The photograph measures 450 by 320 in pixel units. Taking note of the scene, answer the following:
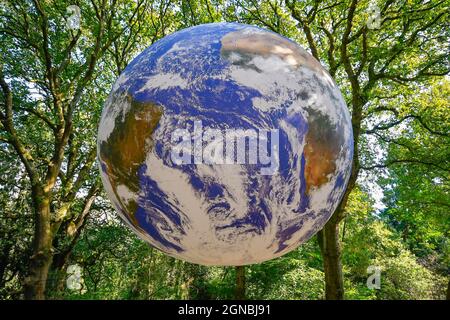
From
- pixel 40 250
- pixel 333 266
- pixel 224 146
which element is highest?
pixel 224 146

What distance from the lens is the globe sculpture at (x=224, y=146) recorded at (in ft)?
8.46

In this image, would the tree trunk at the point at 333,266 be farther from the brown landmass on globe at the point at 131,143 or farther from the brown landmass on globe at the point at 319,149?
the brown landmass on globe at the point at 131,143

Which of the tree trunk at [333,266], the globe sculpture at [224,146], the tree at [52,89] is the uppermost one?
the tree at [52,89]

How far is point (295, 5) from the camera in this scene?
9766 mm

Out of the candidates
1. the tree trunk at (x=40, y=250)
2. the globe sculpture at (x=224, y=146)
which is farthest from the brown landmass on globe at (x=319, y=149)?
the tree trunk at (x=40, y=250)

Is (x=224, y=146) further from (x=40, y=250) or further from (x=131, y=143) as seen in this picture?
(x=40, y=250)

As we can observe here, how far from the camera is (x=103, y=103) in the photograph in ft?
31.9

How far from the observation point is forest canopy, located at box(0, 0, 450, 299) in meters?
9.22

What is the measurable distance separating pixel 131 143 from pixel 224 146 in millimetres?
733

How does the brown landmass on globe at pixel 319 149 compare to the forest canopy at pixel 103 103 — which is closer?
the brown landmass on globe at pixel 319 149

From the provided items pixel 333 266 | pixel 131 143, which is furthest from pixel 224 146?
pixel 333 266

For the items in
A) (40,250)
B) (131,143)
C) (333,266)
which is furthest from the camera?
(333,266)

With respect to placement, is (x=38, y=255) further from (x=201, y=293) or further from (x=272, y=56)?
(x=201, y=293)
